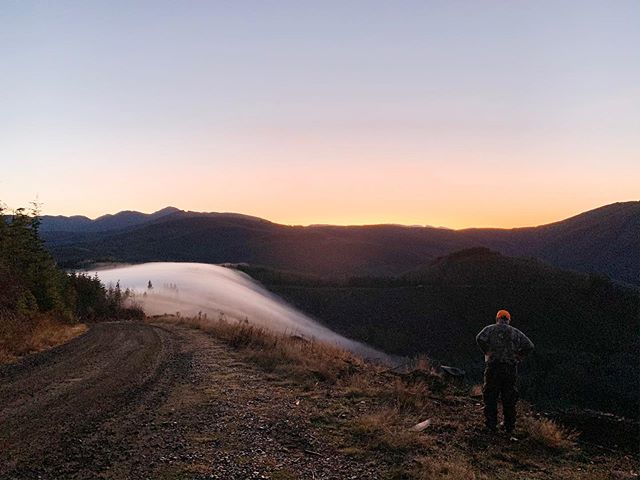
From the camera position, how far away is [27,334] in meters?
19.5

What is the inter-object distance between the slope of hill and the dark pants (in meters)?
56.1

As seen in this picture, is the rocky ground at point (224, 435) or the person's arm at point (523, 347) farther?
the person's arm at point (523, 347)

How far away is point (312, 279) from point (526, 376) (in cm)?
6873

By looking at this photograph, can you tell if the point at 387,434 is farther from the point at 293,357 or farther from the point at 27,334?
the point at 27,334

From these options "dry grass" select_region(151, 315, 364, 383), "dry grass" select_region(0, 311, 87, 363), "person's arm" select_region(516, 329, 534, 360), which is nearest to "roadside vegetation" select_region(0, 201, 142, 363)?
"dry grass" select_region(0, 311, 87, 363)

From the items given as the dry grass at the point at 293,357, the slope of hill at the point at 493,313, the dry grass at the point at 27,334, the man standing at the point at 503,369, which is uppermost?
the man standing at the point at 503,369

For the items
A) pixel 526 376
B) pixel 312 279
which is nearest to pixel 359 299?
pixel 312 279

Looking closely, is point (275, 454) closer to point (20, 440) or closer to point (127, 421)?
point (127, 421)

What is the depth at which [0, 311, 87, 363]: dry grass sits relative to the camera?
1689 centimetres

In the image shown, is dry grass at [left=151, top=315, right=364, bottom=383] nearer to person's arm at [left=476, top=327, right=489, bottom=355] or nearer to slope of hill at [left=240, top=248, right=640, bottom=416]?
person's arm at [left=476, top=327, right=489, bottom=355]

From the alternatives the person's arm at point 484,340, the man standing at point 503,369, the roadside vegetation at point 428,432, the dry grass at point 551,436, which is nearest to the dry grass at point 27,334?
the roadside vegetation at point 428,432

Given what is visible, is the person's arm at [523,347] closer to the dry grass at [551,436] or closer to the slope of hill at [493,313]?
the dry grass at [551,436]

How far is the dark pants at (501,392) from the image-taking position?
1039 centimetres

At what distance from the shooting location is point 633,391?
61.8m
